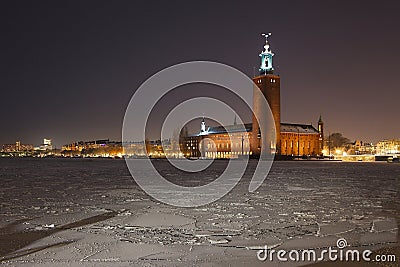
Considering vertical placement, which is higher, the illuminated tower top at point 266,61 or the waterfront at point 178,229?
the illuminated tower top at point 266,61

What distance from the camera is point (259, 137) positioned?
100875mm

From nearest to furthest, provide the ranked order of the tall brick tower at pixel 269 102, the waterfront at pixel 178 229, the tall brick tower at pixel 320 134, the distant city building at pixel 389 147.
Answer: the waterfront at pixel 178 229 → the tall brick tower at pixel 269 102 → the tall brick tower at pixel 320 134 → the distant city building at pixel 389 147

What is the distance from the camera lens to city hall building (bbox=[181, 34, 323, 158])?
10056 centimetres

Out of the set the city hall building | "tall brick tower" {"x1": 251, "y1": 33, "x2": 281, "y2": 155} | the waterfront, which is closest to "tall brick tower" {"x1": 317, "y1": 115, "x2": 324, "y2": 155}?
the city hall building

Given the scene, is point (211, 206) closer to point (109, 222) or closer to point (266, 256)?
point (109, 222)

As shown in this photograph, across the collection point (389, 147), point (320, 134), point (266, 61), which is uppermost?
point (266, 61)

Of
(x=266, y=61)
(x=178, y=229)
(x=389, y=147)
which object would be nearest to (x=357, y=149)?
(x=389, y=147)

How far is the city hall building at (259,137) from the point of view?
101 m

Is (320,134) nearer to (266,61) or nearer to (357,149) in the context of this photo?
(266,61)

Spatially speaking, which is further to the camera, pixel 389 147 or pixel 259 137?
pixel 389 147

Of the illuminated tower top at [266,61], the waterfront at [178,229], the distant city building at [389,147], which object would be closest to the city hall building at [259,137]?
the illuminated tower top at [266,61]

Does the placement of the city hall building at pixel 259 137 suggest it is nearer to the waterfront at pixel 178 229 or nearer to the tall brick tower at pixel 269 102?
the tall brick tower at pixel 269 102

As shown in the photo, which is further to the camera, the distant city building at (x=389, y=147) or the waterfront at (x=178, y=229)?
the distant city building at (x=389, y=147)

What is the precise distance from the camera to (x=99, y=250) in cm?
664
